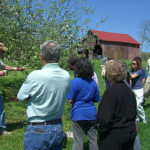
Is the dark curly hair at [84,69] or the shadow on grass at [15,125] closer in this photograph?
the dark curly hair at [84,69]

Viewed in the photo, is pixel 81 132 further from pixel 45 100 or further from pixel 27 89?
pixel 27 89

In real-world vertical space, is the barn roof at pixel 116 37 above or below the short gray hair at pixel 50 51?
below

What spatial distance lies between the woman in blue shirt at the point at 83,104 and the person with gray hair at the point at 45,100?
1019 mm

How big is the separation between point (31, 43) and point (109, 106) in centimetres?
568

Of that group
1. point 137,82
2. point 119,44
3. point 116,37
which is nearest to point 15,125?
point 137,82

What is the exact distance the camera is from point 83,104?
3432 millimetres

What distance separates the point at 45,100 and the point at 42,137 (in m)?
0.38

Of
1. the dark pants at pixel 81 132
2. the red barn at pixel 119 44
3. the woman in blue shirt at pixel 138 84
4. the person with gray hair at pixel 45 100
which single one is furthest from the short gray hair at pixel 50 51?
the red barn at pixel 119 44

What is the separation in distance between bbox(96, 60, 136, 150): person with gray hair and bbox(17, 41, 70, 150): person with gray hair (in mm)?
527

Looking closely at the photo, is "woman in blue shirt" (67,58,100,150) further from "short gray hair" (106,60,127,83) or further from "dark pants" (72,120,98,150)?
"short gray hair" (106,60,127,83)

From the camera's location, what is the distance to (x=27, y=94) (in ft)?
7.39

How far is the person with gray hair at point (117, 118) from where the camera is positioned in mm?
2502

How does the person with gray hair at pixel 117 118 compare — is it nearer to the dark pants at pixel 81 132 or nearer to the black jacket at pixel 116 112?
the black jacket at pixel 116 112

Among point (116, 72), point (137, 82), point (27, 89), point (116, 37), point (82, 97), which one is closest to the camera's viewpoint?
point (27, 89)
